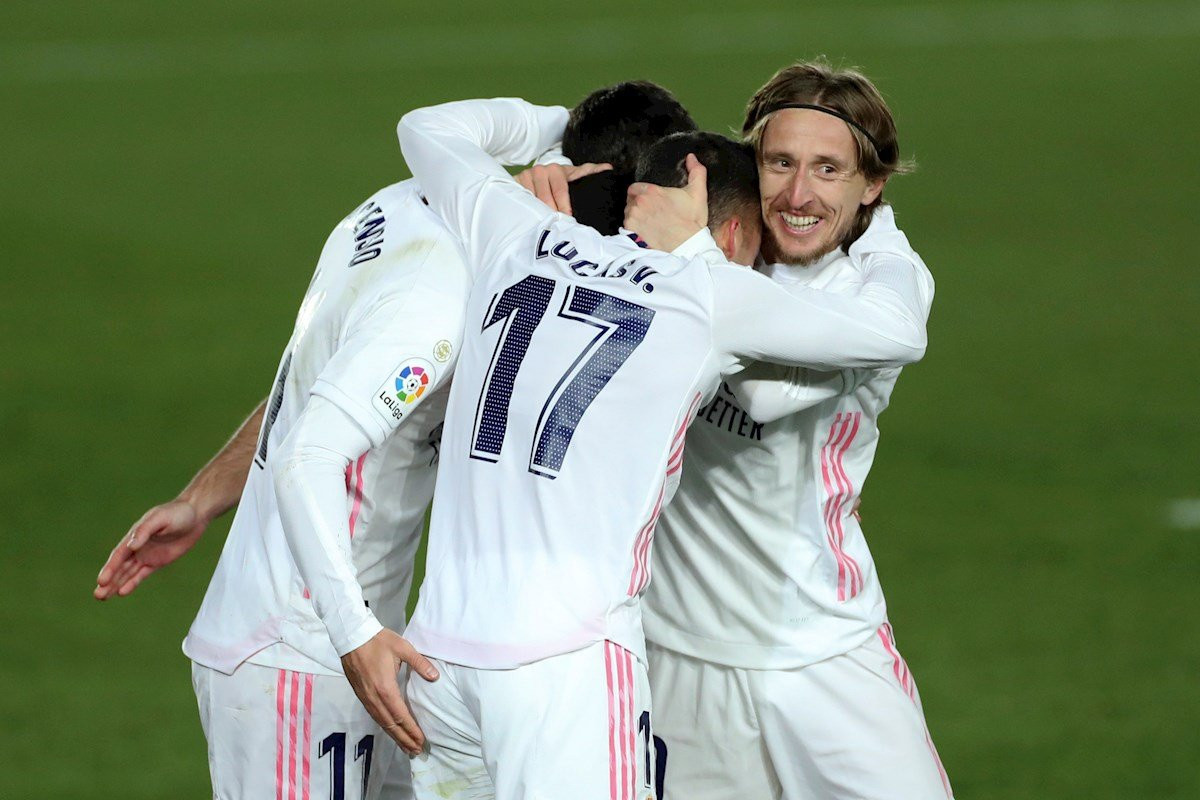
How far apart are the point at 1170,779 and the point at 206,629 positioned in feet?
13.3

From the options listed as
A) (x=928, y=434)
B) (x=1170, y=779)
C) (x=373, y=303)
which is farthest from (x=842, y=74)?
(x=928, y=434)

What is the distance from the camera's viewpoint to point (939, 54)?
1953 centimetres

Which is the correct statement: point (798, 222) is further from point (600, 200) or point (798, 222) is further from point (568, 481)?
point (568, 481)

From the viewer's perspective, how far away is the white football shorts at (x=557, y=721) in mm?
3777

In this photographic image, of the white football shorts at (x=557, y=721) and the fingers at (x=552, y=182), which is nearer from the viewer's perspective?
the white football shorts at (x=557, y=721)

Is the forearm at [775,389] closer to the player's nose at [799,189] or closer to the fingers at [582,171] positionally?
the player's nose at [799,189]

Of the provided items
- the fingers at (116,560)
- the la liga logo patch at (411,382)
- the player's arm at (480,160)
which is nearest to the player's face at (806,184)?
the player's arm at (480,160)

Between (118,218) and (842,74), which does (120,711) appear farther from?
(118,218)

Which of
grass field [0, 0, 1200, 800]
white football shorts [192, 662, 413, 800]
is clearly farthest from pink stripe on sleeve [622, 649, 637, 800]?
grass field [0, 0, 1200, 800]

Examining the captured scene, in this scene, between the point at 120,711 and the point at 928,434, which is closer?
the point at 120,711

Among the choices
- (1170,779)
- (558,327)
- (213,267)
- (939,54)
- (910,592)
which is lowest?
(1170,779)

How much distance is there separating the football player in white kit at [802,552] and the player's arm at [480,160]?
0.65 m

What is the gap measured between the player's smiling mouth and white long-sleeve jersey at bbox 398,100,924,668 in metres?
0.55

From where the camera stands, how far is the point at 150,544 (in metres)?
4.97
